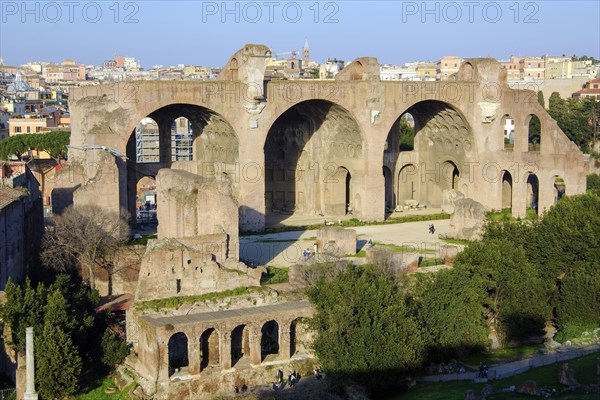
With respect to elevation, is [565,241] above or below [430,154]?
below

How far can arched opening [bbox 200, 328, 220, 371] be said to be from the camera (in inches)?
1089

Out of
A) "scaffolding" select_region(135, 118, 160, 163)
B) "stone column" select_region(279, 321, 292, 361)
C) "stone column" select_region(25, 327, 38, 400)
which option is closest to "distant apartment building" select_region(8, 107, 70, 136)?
"scaffolding" select_region(135, 118, 160, 163)

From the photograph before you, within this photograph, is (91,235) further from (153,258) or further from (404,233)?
(404,233)

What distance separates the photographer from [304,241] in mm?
39625

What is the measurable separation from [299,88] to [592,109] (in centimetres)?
3573

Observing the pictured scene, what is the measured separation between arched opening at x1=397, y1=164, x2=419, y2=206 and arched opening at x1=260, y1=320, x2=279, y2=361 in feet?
74.0

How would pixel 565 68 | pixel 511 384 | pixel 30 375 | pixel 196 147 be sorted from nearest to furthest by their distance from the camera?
pixel 30 375, pixel 511 384, pixel 196 147, pixel 565 68

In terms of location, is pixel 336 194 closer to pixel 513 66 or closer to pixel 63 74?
pixel 513 66

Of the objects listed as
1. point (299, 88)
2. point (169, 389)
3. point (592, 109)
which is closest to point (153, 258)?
point (169, 389)

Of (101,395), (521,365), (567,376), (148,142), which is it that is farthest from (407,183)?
(101,395)

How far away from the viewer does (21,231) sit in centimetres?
3238

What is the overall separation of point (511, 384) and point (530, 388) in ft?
5.24

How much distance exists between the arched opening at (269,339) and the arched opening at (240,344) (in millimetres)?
564

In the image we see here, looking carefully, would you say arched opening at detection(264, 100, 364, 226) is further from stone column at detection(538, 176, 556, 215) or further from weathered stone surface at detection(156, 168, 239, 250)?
weathered stone surface at detection(156, 168, 239, 250)
